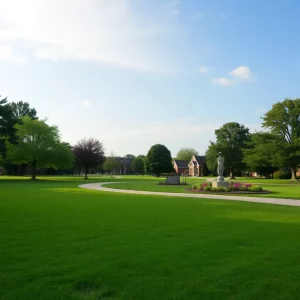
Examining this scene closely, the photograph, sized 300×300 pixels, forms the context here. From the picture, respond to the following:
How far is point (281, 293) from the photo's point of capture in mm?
5289

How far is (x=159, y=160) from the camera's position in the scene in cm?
9369

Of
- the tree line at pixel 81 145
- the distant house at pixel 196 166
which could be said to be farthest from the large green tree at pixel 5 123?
the distant house at pixel 196 166

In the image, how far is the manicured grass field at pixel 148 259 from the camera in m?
5.34

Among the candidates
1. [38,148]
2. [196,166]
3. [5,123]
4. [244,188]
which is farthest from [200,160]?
[244,188]

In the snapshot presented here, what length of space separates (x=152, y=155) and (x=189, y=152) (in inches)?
2802

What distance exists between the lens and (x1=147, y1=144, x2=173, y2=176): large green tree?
93500mm

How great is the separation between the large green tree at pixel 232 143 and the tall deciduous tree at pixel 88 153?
1030 inches

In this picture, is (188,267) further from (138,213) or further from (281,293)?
(138,213)

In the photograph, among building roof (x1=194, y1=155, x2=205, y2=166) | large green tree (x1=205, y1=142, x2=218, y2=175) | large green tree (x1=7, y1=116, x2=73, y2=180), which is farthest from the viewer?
building roof (x1=194, y1=155, x2=205, y2=166)

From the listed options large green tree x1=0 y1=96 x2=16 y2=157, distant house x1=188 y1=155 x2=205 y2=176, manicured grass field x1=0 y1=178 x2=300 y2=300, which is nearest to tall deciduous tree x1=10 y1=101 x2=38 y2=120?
large green tree x1=0 y1=96 x2=16 y2=157

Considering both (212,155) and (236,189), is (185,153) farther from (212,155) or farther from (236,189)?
(236,189)

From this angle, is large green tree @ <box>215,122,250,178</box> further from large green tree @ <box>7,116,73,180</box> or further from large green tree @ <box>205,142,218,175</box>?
large green tree @ <box>7,116,73,180</box>

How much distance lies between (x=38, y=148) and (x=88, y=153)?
9.54 m

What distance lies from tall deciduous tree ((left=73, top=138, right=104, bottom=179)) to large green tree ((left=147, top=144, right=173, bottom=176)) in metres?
28.8
